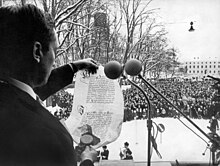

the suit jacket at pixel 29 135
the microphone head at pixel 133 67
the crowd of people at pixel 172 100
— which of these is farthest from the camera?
the crowd of people at pixel 172 100

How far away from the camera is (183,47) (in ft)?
3.66

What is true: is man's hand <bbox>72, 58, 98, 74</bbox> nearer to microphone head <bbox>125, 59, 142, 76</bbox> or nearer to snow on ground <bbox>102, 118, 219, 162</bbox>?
microphone head <bbox>125, 59, 142, 76</bbox>

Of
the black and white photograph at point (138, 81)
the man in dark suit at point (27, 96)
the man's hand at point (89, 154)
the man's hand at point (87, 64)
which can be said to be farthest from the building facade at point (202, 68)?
the man in dark suit at point (27, 96)

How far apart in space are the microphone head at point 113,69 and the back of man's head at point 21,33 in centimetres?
35

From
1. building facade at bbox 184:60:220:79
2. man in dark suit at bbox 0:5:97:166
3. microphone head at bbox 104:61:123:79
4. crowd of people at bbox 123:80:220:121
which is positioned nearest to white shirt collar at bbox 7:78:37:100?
man in dark suit at bbox 0:5:97:166

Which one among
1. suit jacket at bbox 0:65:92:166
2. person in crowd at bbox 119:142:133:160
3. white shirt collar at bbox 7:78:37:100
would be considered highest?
white shirt collar at bbox 7:78:37:100

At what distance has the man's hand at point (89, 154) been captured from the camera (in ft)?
3.30

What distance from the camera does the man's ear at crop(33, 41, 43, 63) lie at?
0.61m

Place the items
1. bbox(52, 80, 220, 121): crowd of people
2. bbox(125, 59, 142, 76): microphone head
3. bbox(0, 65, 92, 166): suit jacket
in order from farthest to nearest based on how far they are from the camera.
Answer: bbox(52, 80, 220, 121): crowd of people
bbox(125, 59, 142, 76): microphone head
bbox(0, 65, 92, 166): suit jacket

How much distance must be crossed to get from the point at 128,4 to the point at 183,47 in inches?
11.3

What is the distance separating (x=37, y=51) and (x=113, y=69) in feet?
1.28

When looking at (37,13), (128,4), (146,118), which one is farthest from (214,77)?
(37,13)

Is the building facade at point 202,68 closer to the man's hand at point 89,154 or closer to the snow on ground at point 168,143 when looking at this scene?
the snow on ground at point 168,143

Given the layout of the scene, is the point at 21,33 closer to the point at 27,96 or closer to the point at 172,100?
the point at 27,96
